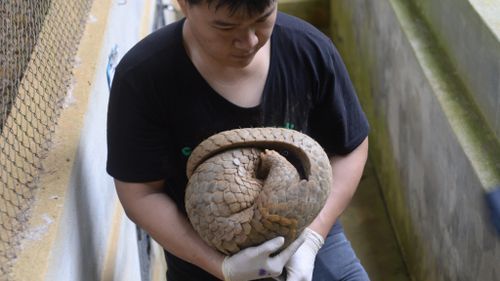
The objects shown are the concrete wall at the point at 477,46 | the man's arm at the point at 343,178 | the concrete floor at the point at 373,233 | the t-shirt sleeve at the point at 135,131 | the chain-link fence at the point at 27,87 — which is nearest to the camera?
the chain-link fence at the point at 27,87

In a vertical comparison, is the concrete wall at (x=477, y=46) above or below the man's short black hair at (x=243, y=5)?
below

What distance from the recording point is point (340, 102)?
1.67 m

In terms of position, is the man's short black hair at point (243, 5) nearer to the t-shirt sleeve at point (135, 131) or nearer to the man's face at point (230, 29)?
the man's face at point (230, 29)

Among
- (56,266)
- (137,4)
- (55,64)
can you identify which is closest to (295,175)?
(56,266)

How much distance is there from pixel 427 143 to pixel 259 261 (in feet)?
4.01

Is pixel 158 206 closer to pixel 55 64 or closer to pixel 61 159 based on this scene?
pixel 61 159

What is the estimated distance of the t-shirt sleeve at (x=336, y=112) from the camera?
5.39 ft

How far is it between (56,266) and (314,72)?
2.10ft

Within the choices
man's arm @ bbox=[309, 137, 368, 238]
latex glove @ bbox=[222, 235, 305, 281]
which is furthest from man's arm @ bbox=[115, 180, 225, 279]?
man's arm @ bbox=[309, 137, 368, 238]

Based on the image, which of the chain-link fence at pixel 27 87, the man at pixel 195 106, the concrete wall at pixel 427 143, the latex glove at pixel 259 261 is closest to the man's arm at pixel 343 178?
the man at pixel 195 106

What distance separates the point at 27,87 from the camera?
5.48ft

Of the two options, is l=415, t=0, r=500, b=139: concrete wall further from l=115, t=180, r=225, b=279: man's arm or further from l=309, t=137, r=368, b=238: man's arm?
l=115, t=180, r=225, b=279: man's arm

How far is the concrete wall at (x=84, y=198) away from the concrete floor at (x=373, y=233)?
111 cm

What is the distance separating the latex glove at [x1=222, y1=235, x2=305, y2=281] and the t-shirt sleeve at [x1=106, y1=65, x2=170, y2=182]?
0.27 m
